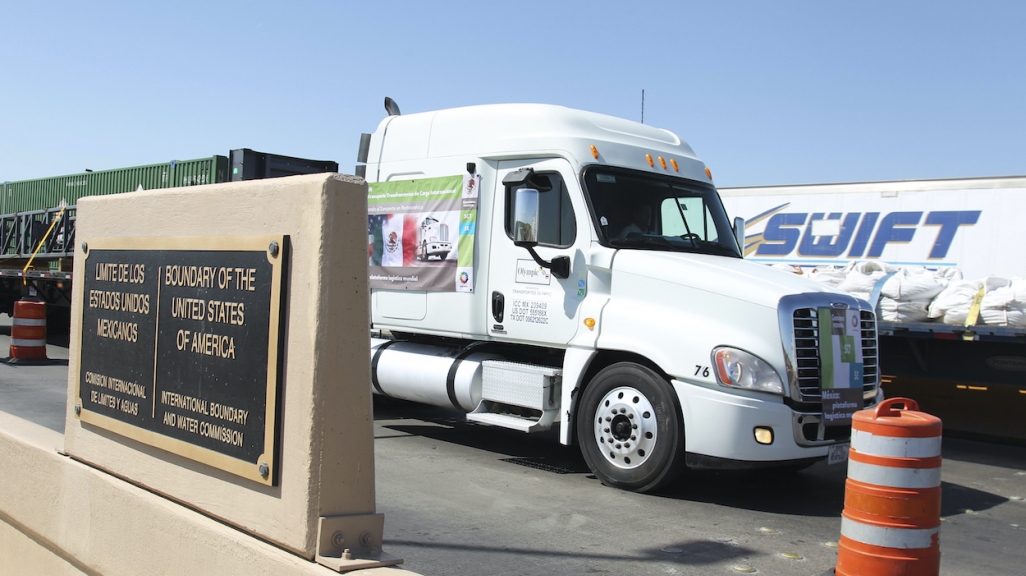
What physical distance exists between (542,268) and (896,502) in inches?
162

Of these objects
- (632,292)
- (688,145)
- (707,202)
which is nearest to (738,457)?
(632,292)

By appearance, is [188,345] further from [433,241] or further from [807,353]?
[433,241]

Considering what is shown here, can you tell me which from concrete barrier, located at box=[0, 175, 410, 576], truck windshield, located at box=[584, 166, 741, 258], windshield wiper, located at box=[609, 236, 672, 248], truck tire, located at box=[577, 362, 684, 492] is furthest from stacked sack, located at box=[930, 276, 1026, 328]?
concrete barrier, located at box=[0, 175, 410, 576]

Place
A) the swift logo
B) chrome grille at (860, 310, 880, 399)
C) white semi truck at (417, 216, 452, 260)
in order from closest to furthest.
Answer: chrome grille at (860, 310, 880, 399) → white semi truck at (417, 216, 452, 260) → the swift logo

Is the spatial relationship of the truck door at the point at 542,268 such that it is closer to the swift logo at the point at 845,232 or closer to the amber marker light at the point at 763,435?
the amber marker light at the point at 763,435

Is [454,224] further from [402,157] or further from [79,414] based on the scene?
[79,414]

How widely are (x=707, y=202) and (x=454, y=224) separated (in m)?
2.45

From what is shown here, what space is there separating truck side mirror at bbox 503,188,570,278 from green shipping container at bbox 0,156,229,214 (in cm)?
792

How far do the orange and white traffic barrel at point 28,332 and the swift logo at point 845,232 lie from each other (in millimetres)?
12230

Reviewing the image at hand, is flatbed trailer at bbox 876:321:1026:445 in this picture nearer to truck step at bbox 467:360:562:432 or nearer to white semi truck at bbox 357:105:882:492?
white semi truck at bbox 357:105:882:492

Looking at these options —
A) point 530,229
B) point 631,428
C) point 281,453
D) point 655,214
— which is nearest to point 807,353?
point 631,428

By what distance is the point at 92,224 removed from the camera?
15.9 ft

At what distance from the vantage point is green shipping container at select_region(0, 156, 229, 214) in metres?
15.9

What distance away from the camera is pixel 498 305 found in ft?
27.0
